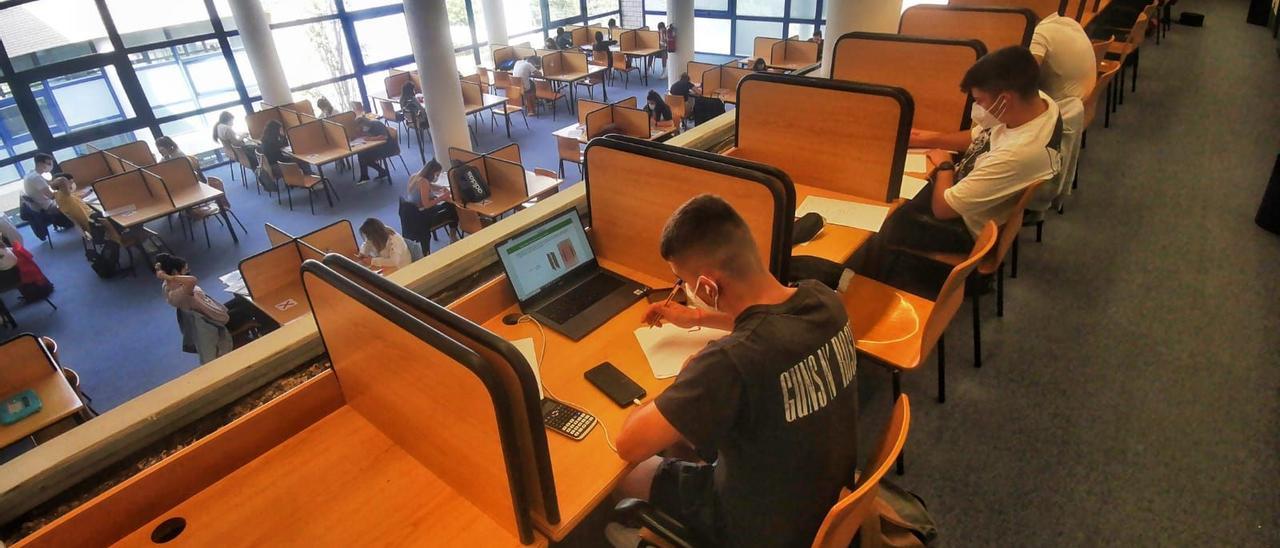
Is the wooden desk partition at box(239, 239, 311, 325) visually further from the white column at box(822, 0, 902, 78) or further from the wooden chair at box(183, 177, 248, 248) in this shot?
the white column at box(822, 0, 902, 78)

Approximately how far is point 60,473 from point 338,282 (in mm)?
761

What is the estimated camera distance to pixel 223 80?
8031mm

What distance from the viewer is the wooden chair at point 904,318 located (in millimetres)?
2008

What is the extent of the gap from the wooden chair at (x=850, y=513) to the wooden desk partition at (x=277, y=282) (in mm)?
2928

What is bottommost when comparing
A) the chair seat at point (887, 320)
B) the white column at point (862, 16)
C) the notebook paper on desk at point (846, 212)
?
the chair seat at point (887, 320)

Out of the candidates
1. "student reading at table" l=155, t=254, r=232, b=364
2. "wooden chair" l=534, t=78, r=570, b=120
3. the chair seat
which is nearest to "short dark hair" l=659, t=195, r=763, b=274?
the chair seat

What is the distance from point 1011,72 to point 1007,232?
60 cm

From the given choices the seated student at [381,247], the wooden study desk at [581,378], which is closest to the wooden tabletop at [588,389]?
the wooden study desk at [581,378]

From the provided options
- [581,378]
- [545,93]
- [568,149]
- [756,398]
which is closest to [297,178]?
[568,149]

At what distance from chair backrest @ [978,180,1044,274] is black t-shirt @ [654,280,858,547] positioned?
1.46 metres

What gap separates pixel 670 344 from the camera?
6.10 ft

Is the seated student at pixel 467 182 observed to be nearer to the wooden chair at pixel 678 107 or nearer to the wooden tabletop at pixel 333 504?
the wooden chair at pixel 678 107

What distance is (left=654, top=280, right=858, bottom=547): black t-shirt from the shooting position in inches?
48.1

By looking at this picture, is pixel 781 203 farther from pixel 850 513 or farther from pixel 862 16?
pixel 862 16
